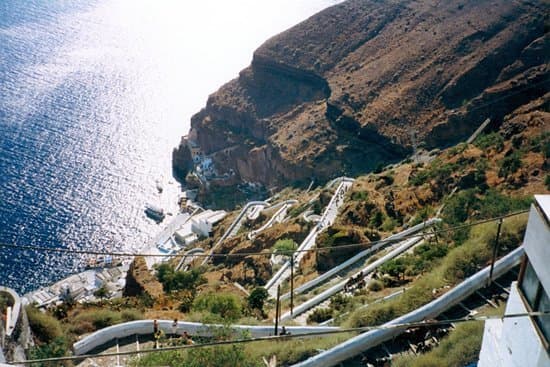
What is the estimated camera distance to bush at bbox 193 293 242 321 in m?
14.2

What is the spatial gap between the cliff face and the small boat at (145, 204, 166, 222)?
846 centimetres

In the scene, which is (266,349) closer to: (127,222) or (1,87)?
(127,222)

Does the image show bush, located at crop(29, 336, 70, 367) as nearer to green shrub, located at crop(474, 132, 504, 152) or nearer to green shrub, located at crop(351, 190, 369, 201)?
green shrub, located at crop(351, 190, 369, 201)

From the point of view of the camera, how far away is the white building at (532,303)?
404 centimetres

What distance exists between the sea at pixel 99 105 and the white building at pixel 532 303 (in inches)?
1476

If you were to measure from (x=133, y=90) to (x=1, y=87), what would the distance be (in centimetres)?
1440

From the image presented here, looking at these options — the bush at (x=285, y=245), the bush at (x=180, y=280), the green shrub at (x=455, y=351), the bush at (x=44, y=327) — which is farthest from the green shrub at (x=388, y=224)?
the green shrub at (x=455, y=351)

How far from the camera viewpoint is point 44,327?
548 inches

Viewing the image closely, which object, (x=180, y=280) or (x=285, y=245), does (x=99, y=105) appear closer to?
(x=180, y=280)

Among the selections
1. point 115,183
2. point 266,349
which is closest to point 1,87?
point 115,183

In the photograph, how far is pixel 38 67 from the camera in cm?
7138

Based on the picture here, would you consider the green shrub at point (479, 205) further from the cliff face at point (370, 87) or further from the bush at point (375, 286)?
the cliff face at point (370, 87)

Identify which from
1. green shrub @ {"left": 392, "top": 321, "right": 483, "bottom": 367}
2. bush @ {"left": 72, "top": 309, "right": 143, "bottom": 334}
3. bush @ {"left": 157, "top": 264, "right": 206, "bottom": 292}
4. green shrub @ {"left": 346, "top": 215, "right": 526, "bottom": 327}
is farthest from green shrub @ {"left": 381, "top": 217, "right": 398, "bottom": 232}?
green shrub @ {"left": 392, "top": 321, "right": 483, "bottom": 367}

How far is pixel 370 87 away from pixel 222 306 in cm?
3706
